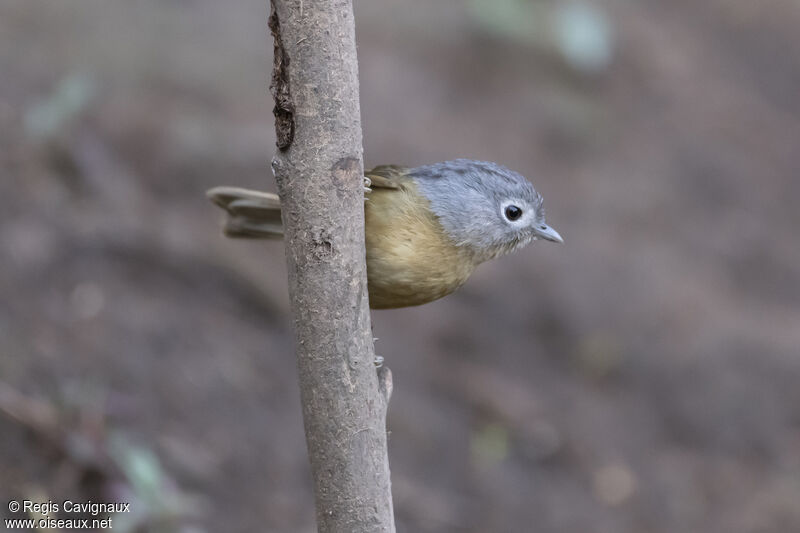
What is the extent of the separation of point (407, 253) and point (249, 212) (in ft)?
2.57

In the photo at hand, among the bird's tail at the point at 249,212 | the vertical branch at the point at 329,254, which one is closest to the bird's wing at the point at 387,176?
the bird's tail at the point at 249,212

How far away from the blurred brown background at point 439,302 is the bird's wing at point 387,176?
1741mm

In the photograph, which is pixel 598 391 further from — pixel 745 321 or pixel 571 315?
pixel 745 321

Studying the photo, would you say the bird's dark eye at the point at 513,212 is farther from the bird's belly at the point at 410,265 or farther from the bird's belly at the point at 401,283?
the bird's belly at the point at 401,283

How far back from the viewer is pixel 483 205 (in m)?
3.62

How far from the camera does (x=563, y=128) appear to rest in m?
8.92

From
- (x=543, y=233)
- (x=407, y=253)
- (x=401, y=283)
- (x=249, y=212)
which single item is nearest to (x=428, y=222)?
(x=407, y=253)

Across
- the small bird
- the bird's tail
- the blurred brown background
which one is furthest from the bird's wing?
the blurred brown background

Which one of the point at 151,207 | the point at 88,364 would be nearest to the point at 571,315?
the point at 151,207

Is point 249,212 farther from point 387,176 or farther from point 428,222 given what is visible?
point 428,222

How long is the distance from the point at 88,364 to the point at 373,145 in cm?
344

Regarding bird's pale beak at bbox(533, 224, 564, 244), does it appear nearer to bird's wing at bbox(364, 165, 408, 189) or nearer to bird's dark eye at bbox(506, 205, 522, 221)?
bird's dark eye at bbox(506, 205, 522, 221)

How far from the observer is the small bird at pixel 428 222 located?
3.30 meters

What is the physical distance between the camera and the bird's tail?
366 centimetres
